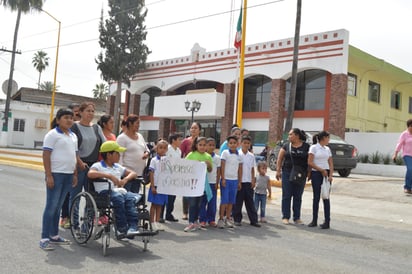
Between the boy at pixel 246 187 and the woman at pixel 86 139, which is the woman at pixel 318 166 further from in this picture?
the woman at pixel 86 139

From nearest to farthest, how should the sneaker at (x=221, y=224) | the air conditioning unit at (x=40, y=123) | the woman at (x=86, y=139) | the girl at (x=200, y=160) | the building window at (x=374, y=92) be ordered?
the woman at (x=86, y=139) → the girl at (x=200, y=160) → the sneaker at (x=221, y=224) → the building window at (x=374, y=92) → the air conditioning unit at (x=40, y=123)

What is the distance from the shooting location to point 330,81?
25047 millimetres

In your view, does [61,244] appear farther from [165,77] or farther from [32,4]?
[32,4]

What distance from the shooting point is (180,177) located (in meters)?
7.01

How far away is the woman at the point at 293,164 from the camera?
8.05 m

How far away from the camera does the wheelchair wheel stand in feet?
17.5

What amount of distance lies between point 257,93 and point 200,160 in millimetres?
23138

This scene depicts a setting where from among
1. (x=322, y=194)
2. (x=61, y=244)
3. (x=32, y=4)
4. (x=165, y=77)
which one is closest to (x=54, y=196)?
(x=61, y=244)

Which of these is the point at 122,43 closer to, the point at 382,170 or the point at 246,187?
the point at 382,170

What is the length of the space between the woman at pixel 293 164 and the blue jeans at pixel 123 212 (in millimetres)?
3763

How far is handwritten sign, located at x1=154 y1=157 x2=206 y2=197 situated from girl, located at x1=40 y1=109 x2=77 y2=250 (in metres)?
1.82

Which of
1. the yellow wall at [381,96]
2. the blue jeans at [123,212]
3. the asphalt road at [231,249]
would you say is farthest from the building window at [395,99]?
the blue jeans at [123,212]

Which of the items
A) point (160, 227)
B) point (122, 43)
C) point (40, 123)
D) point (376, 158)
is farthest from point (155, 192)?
point (40, 123)

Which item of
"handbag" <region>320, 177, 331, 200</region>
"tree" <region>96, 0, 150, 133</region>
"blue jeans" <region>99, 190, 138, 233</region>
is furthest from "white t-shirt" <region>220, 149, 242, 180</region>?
"tree" <region>96, 0, 150, 133</region>
